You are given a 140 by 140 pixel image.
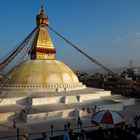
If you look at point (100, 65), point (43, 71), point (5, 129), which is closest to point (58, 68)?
point (43, 71)

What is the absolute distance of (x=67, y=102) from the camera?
57.4 ft

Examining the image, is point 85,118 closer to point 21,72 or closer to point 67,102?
point 67,102

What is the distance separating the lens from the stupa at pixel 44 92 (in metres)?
15.1

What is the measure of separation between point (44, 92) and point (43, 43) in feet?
16.8

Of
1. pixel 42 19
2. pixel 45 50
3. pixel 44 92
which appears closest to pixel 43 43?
pixel 45 50

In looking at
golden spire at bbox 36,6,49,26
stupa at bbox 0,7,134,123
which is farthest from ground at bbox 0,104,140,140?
golden spire at bbox 36,6,49,26

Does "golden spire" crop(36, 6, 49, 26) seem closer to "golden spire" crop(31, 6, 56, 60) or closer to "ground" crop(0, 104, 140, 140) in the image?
"golden spire" crop(31, 6, 56, 60)

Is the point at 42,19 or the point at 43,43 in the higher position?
the point at 42,19

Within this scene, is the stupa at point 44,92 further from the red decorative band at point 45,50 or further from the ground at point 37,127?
the ground at point 37,127

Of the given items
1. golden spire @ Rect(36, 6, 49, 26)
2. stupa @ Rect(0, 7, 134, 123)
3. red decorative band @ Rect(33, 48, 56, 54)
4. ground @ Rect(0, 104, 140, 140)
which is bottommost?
ground @ Rect(0, 104, 140, 140)

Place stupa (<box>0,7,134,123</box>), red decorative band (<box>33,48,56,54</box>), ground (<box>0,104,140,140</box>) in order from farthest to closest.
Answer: red decorative band (<box>33,48,56,54</box>) < stupa (<box>0,7,134,123</box>) < ground (<box>0,104,140,140</box>)

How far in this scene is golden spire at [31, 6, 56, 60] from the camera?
837 inches

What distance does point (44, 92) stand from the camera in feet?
61.7

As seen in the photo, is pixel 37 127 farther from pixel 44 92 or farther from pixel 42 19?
pixel 42 19
